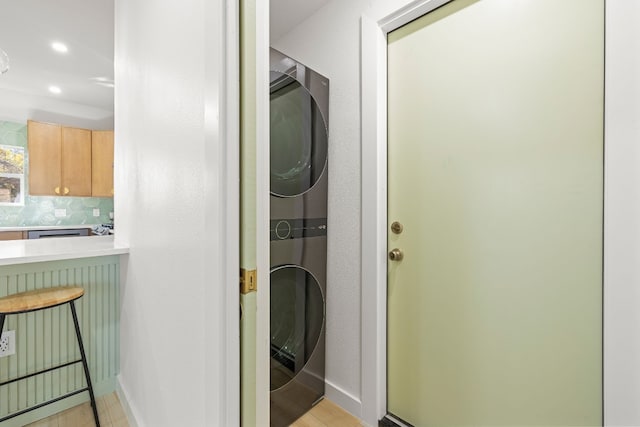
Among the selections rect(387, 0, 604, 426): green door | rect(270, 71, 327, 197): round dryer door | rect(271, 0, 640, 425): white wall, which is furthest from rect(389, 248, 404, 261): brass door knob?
rect(270, 71, 327, 197): round dryer door

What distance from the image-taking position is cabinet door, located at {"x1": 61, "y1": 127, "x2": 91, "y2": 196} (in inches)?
158

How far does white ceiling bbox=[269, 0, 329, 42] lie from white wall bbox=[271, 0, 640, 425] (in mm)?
40

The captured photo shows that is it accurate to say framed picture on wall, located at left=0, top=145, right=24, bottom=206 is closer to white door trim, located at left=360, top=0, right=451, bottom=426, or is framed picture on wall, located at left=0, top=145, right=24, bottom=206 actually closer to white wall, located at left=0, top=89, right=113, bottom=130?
white wall, located at left=0, top=89, right=113, bottom=130

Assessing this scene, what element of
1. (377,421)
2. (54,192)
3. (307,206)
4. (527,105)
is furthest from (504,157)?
(54,192)

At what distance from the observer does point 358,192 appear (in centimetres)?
157

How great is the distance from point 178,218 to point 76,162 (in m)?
4.35

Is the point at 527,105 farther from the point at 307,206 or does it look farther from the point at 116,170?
the point at 116,170

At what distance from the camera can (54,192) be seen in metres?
3.95

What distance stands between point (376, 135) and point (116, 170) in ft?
5.23

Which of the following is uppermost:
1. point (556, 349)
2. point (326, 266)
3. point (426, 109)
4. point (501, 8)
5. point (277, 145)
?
point (501, 8)

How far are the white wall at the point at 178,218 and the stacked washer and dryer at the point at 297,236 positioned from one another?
496mm

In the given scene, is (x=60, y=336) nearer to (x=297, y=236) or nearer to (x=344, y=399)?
(x=297, y=236)

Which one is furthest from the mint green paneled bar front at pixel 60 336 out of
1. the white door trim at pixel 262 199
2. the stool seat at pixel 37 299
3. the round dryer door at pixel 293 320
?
the white door trim at pixel 262 199

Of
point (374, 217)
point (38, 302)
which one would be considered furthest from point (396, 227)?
point (38, 302)
